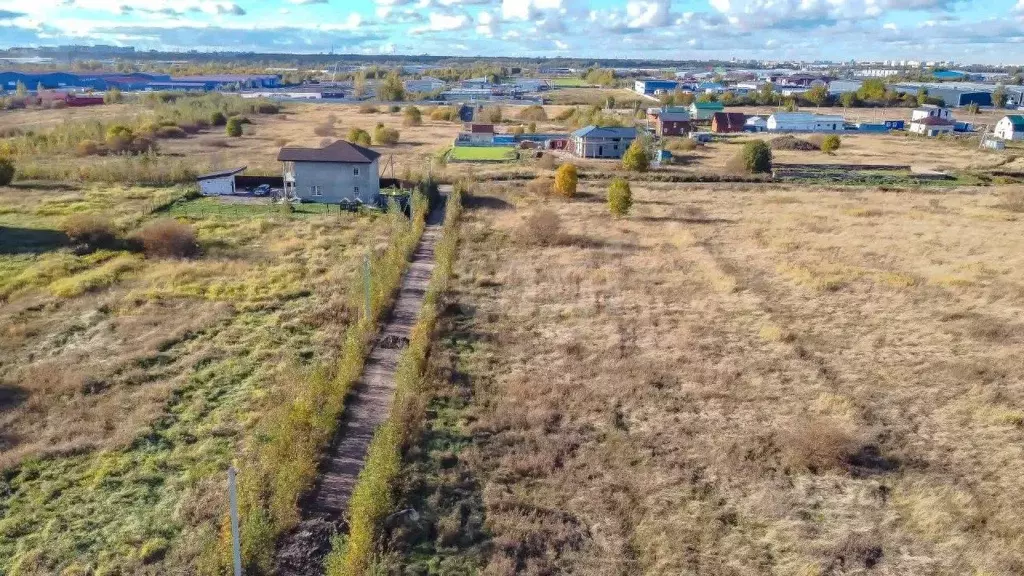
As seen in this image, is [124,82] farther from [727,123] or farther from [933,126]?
[933,126]

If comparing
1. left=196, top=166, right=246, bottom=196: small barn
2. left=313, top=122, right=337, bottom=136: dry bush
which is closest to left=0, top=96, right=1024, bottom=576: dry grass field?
left=196, top=166, right=246, bottom=196: small barn

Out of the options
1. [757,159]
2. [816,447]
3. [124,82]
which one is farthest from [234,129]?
[124,82]

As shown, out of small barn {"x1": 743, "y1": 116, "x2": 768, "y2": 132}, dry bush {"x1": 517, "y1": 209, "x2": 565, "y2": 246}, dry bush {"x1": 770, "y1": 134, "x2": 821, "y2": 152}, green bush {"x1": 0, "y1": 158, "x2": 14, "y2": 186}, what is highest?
small barn {"x1": 743, "y1": 116, "x2": 768, "y2": 132}

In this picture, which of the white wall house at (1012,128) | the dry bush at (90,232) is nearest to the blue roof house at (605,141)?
the dry bush at (90,232)

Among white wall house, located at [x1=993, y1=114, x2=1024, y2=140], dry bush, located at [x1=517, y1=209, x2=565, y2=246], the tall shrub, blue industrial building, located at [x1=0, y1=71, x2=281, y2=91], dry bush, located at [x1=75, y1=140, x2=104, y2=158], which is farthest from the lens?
blue industrial building, located at [x1=0, y1=71, x2=281, y2=91]

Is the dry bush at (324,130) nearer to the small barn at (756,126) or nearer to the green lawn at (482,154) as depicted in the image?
the green lawn at (482,154)

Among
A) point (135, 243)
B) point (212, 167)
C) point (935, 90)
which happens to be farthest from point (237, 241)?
point (935, 90)

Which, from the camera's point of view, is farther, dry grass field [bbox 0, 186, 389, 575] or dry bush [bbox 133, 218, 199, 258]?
dry bush [bbox 133, 218, 199, 258]

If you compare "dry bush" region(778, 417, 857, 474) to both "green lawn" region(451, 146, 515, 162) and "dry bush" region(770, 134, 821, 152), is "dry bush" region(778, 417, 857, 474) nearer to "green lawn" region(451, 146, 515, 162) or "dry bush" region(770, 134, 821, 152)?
"green lawn" region(451, 146, 515, 162)
